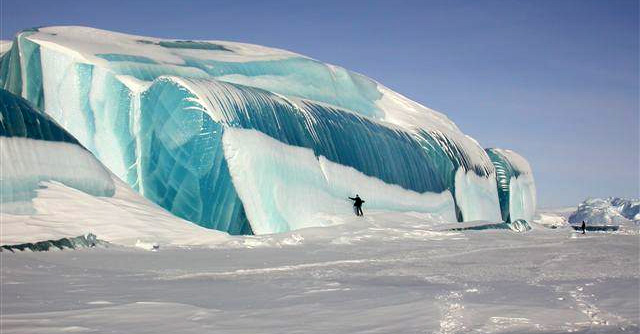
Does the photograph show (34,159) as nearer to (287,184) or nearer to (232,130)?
(232,130)

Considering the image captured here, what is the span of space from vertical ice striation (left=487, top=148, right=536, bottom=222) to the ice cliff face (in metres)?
5.86

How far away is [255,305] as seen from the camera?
21.4ft

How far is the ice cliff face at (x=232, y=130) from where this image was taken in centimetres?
1984

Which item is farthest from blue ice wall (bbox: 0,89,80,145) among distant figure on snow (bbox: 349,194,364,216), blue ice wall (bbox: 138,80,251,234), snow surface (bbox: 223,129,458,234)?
distant figure on snow (bbox: 349,194,364,216)

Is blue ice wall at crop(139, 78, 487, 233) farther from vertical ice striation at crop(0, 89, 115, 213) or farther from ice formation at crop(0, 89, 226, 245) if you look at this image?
vertical ice striation at crop(0, 89, 115, 213)

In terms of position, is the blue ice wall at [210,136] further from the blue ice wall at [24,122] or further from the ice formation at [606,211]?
the ice formation at [606,211]

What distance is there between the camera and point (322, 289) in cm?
754

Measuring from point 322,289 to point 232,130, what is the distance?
41.1ft

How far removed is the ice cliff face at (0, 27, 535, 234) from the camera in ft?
65.1

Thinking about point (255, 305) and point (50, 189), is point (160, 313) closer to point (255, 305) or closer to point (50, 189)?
point (255, 305)

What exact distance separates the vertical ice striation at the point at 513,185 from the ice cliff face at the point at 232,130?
5.86m

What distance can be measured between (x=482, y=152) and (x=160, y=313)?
30.8 meters

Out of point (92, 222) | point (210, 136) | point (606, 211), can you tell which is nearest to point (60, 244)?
point (92, 222)

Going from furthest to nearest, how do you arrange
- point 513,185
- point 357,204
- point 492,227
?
point 513,185
point 492,227
point 357,204
